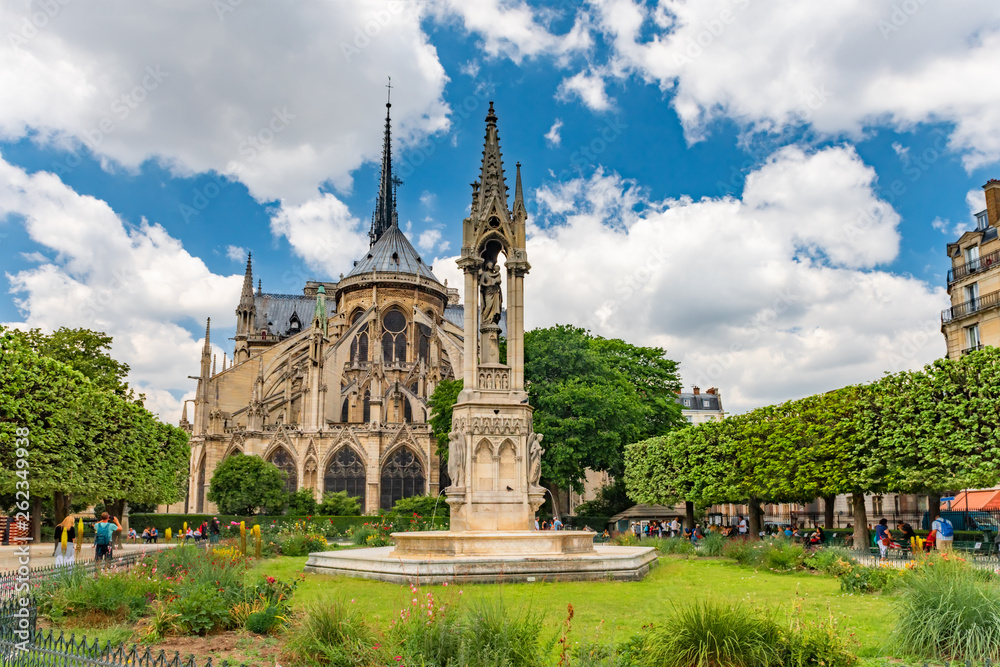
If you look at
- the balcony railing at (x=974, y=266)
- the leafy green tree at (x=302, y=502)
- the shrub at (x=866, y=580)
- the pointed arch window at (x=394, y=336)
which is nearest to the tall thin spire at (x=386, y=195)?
the pointed arch window at (x=394, y=336)

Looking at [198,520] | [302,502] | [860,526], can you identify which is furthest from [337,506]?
[860,526]

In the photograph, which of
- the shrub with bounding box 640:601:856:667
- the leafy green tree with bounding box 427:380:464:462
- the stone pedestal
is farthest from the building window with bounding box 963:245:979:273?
the shrub with bounding box 640:601:856:667

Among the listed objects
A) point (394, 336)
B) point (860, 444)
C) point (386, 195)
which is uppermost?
point (386, 195)

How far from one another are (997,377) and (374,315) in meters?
44.9

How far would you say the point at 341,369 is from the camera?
5688cm

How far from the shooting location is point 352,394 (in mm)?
54250

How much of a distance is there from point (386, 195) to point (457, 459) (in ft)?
262

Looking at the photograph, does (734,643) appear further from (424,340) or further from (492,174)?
(424,340)

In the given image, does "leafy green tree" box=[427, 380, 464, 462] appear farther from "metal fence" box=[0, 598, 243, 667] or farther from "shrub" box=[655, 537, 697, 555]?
"metal fence" box=[0, 598, 243, 667]

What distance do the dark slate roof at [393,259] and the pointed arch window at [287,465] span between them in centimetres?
1783

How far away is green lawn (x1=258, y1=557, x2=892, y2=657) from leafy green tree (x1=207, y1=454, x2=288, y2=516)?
2946 cm

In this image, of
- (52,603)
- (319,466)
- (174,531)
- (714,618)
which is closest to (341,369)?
(319,466)

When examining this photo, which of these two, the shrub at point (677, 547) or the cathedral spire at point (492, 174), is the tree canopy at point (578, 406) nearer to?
the shrub at point (677, 547)

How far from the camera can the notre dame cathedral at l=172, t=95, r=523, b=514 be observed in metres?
49.6
